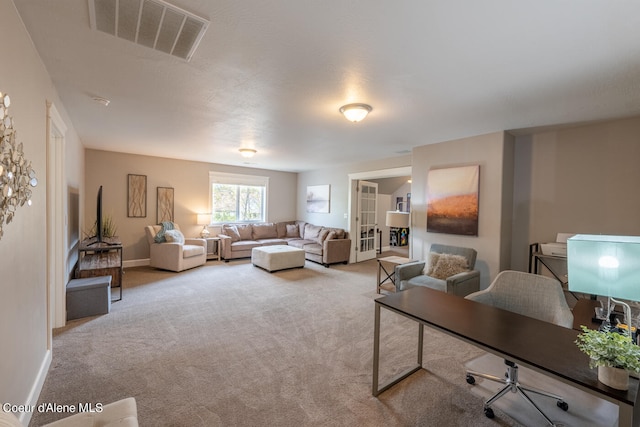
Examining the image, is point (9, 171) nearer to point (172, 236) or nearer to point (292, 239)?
point (172, 236)

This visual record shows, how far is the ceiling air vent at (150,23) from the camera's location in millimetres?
1482

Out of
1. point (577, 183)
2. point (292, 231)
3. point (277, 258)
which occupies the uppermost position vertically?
point (577, 183)

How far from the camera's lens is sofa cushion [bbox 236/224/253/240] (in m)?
7.05

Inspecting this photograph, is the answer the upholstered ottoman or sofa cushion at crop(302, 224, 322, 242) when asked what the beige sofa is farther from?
the upholstered ottoman

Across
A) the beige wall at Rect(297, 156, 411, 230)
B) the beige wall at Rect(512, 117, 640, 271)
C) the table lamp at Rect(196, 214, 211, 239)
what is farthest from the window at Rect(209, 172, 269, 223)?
the beige wall at Rect(512, 117, 640, 271)

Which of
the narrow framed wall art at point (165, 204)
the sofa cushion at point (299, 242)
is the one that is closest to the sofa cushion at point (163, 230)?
the narrow framed wall art at point (165, 204)

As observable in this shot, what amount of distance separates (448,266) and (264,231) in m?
4.99

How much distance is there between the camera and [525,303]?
219cm

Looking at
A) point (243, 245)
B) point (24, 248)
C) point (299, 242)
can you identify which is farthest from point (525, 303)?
point (243, 245)

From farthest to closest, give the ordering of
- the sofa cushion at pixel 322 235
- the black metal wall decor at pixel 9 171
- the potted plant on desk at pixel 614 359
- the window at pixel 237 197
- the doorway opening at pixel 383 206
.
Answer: the window at pixel 237 197 → the sofa cushion at pixel 322 235 → the doorway opening at pixel 383 206 → the black metal wall decor at pixel 9 171 → the potted plant on desk at pixel 614 359

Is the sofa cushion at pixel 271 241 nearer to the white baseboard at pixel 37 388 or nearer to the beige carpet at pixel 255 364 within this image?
the beige carpet at pixel 255 364

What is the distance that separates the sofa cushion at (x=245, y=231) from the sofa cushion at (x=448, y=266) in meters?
4.82

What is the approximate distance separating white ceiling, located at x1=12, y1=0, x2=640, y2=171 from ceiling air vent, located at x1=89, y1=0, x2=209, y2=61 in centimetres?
7

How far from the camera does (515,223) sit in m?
3.96
